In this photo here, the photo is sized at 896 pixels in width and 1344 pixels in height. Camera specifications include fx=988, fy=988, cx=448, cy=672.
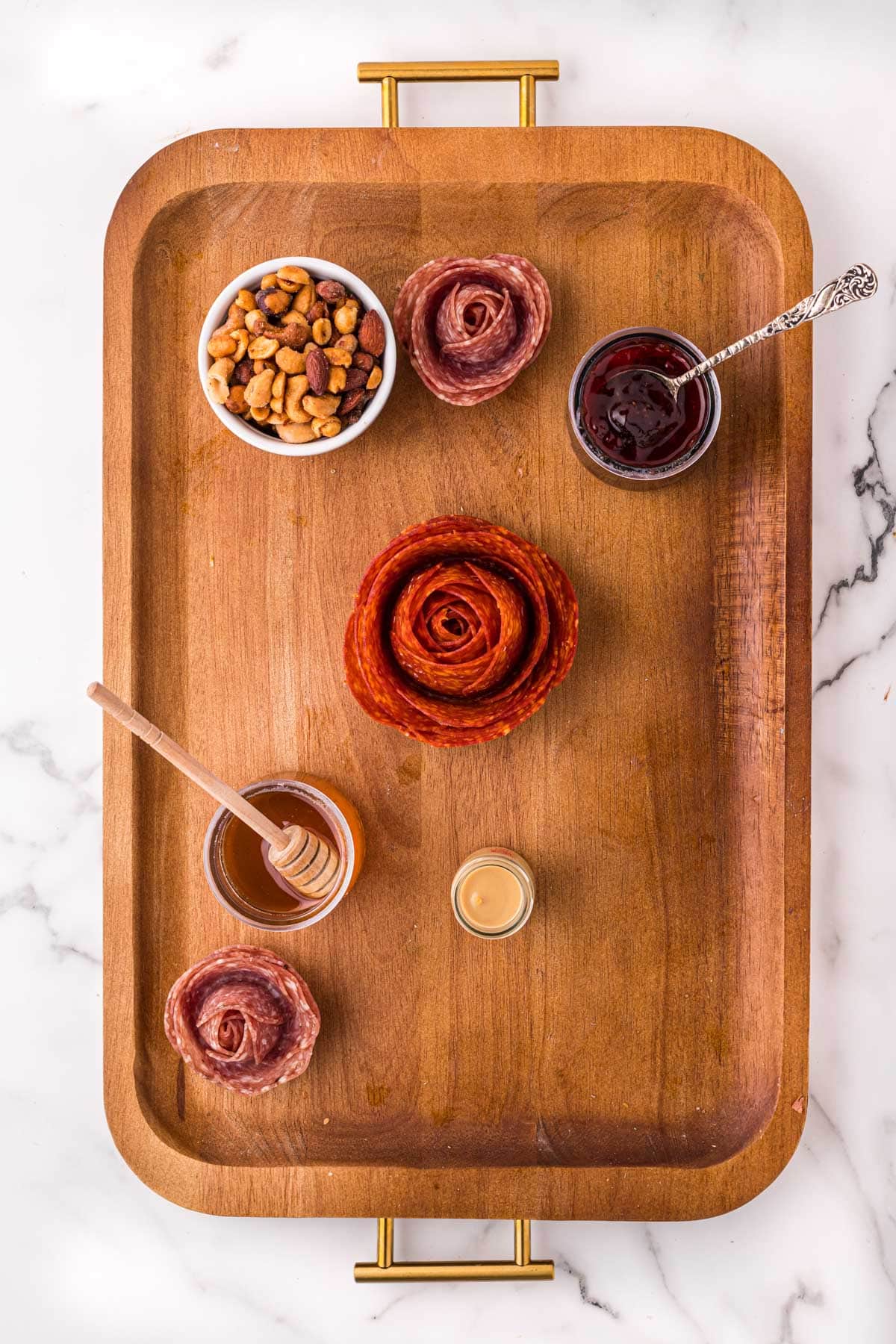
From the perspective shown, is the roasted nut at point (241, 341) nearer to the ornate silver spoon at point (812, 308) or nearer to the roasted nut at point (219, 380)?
the roasted nut at point (219, 380)

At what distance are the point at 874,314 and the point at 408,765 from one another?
25.7 inches

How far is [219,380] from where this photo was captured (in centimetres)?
85

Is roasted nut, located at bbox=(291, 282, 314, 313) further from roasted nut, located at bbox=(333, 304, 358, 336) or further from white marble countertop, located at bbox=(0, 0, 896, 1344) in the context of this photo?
white marble countertop, located at bbox=(0, 0, 896, 1344)

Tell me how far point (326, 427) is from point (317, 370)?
5cm

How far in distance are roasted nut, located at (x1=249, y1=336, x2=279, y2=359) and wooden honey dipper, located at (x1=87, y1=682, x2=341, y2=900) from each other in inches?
12.2

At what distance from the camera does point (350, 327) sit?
0.86m

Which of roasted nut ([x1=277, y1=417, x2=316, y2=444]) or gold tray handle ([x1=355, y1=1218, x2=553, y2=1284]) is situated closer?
roasted nut ([x1=277, y1=417, x2=316, y2=444])

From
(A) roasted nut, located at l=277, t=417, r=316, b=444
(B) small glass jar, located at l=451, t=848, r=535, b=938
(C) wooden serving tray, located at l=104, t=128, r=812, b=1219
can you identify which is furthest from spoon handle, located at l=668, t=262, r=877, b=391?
(B) small glass jar, located at l=451, t=848, r=535, b=938

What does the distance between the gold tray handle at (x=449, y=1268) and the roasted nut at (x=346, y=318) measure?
2.71 ft

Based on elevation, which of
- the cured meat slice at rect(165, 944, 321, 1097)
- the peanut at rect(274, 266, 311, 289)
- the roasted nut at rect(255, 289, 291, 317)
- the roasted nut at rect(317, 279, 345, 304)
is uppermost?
the peanut at rect(274, 266, 311, 289)

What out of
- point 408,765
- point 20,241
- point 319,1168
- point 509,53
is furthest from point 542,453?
point 319,1168

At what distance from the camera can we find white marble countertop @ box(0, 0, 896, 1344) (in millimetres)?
990

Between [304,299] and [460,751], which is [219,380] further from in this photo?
[460,751]

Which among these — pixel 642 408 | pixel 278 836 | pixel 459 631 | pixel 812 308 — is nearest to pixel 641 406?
pixel 642 408
